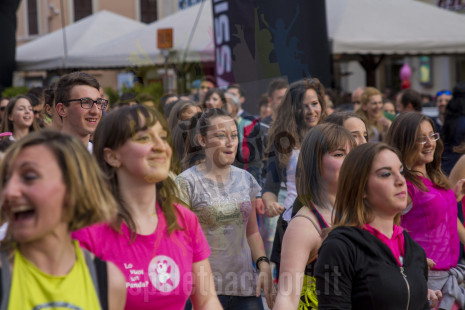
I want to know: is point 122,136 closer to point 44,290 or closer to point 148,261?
point 148,261

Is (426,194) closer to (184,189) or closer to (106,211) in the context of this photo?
(184,189)

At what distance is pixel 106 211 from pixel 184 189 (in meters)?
1.71

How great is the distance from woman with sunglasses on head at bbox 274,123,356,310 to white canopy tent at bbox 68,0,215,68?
795 cm

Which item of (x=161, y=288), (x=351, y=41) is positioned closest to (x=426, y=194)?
(x=161, y=288)

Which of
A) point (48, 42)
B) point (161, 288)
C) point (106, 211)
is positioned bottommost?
point (161, 288)

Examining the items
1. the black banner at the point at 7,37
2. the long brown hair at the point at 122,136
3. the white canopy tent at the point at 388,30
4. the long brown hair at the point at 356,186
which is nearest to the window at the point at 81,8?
the black banner at the point at 7,37

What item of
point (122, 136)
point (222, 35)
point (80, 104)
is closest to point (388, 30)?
point (222, 35)

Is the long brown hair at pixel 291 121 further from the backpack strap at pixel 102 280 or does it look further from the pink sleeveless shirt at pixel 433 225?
the backpack strap at pixel 102 280

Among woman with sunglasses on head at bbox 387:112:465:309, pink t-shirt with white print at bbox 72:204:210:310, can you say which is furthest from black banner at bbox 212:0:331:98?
pink t-shirt with white print at bbox 72:204:210:310

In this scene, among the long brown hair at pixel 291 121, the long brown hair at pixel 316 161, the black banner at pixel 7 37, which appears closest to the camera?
the long brown hair at pixel 316 161

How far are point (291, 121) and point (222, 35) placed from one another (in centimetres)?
239

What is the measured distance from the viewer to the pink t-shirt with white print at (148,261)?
101 inches

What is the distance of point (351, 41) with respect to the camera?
429 inches

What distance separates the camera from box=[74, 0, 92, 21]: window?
3894 centimetres
